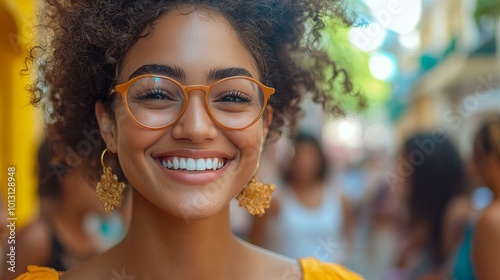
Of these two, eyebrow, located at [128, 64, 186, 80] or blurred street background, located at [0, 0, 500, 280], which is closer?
eyebrow, located at [128, 64, 186, 80]

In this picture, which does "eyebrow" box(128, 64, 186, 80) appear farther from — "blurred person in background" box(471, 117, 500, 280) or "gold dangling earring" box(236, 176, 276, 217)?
"blurred person in background" box(471, 117, 500, 280)

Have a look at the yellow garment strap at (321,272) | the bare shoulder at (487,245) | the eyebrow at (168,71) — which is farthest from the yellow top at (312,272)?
the bare shoulder at (487,245)

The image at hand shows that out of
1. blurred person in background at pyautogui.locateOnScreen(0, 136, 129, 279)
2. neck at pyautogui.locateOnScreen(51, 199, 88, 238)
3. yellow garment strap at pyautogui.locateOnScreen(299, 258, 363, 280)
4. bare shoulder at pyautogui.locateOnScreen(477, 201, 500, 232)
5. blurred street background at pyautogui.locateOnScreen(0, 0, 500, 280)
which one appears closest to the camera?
yellow garment strap at pyautogui.locateOnScreen(299, 258, 363, 280)

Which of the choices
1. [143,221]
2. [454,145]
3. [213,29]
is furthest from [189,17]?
[454,145]

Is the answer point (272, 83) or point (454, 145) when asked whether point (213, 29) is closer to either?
point (272, 83)

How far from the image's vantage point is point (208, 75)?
193 centimetres

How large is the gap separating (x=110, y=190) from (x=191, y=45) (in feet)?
1.74

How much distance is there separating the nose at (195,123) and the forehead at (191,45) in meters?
0.06

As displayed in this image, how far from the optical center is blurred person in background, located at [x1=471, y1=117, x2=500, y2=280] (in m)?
3.13

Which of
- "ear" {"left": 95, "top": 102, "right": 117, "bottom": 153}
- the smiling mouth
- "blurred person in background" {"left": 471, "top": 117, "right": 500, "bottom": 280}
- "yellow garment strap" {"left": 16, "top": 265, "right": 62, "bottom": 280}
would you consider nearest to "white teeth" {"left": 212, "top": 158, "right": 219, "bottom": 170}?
the smiling mouth

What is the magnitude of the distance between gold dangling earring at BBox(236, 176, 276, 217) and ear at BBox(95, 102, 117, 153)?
430mm

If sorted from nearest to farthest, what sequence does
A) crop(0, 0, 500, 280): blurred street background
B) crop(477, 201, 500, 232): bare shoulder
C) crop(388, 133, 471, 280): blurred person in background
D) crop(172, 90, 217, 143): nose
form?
crop(172, 90, 217, 143): nose, crop(0, 0, 500, 280): blurred street background, crop(477, 201, 500, 232): bare shoulder, crop(388, 133, 471, 280): blurred person in background

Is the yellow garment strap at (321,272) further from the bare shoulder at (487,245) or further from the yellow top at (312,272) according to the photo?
the bare shoulder at (487,245)

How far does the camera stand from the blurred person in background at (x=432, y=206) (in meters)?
4.54
